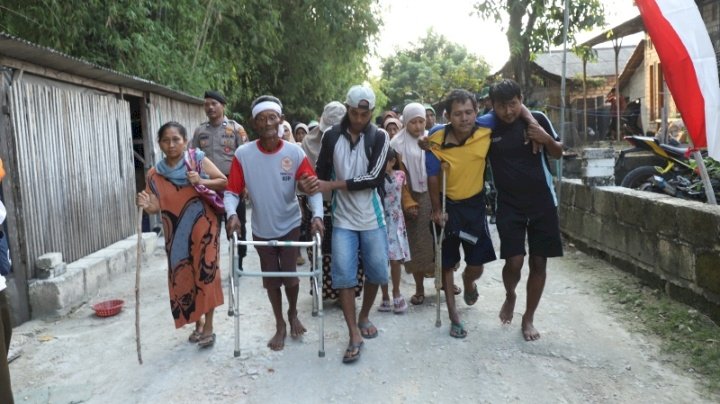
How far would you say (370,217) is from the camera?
13.2ft

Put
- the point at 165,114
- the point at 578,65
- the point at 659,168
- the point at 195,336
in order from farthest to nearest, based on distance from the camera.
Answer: the point at 578,65 → the point at 165,114 → the point at 659,168 → the point at 195,336

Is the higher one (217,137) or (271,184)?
(217,137)

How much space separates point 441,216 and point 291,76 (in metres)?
13.3

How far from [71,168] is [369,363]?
13.0 ft

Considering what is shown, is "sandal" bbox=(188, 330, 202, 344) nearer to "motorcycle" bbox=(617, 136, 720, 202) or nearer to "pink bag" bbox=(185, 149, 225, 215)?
"pink bag" bbox=(185, 149, 225, 215)

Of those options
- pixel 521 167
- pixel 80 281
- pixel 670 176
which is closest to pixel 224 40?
pixel 80 281

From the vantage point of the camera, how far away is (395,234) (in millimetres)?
4988

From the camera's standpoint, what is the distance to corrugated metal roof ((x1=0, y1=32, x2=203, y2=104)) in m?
4.49

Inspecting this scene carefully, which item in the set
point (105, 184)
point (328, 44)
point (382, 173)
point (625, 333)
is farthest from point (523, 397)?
point (328, 44)

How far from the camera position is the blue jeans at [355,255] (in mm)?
3938

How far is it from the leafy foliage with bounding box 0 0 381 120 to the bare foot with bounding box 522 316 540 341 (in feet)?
21.3

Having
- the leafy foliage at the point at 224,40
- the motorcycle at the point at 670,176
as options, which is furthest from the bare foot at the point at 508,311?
the leafy foliage at the point at 224,40

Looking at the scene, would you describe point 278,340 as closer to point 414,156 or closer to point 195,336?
point 195,336

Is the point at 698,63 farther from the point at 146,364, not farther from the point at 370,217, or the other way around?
the point at 146,364
